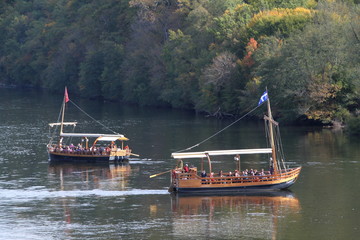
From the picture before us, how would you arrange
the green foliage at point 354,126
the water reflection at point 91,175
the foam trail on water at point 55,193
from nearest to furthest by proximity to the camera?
the foam trail on water at point 55,193, the water reflection at point 91,175, the green foliage at point 354,126

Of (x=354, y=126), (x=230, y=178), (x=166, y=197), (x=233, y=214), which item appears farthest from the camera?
(x=354, y=126)

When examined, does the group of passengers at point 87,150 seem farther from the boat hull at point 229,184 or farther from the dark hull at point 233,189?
the dark hull at point 233,189

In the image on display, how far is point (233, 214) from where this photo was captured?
213ft

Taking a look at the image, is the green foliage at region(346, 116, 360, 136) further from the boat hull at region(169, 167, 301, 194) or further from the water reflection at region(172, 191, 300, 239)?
the water reflection at region(172, 191, 300, 239)

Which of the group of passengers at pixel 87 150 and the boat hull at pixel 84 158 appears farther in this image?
the group of passengers at pixel 87 150

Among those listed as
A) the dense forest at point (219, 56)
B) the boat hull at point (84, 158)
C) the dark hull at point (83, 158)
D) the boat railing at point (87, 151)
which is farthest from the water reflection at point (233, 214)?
the dense forest at point (219, 56)

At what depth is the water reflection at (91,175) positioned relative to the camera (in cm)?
7735

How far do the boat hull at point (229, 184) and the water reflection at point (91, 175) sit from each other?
663 centimetres

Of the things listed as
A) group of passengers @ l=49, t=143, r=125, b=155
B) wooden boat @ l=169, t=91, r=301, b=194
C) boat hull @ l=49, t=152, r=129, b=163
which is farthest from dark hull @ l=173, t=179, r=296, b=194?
group of passengers @ l=49, t=143, r=125, b=155

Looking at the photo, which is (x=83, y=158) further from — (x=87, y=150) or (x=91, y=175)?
(x=91, y=175)

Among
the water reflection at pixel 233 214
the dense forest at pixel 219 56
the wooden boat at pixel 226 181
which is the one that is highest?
the dense forest at pixel 219 56

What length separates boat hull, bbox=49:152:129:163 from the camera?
90875 millimetres

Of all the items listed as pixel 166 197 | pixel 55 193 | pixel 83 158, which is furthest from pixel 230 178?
pixel 83 158

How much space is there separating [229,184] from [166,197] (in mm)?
5687
